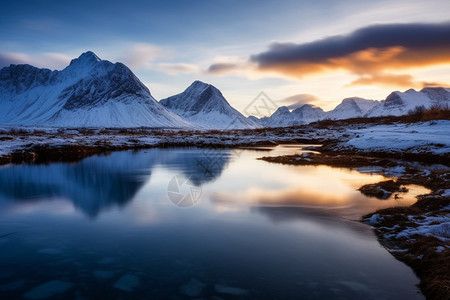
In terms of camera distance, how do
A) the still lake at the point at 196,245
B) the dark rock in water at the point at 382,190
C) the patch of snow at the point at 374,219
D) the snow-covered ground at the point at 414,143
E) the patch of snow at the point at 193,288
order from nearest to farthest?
→ the patch of snow at the point at 193,288 → the still lake at the point at 196,245 → the patch of snow at the point at 374,219 → the dark rock in water at the point at 382,190 → the snow-covered ground at the point at 414,143

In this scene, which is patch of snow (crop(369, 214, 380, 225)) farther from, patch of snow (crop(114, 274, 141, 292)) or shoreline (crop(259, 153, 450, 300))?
patch of snow (crop(114, 274, 141, 292))

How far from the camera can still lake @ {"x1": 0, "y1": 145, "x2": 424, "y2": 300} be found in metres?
8.20

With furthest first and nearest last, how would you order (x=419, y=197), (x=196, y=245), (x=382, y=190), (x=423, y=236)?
(x=382, y=190), (x=419, y=197), (x=196, y=245), (x=423, y=236)

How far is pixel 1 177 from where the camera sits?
26234mm

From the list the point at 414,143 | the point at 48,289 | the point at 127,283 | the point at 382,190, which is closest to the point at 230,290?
the point at 127,283

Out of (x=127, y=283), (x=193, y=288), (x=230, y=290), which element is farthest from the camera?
(x=127, y=283)

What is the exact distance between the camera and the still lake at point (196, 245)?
8.20 meters

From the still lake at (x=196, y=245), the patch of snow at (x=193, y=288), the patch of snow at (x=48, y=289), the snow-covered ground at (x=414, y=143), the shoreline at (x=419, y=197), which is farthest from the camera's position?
the snow-covered ground at (x=414, y=143)

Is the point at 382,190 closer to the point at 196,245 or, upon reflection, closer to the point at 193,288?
the point at 196,245

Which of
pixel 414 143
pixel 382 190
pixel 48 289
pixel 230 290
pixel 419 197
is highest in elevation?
pixel 414 143

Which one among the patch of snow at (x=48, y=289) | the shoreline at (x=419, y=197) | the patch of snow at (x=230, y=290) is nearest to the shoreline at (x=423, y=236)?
the shoreline at (x=419, y=197)

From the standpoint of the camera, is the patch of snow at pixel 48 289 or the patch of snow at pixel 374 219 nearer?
the patch of snow at pixel 48 289

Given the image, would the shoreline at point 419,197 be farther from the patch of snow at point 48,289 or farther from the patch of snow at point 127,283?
the patch of snow at point 48,289

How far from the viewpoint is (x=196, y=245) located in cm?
1112
